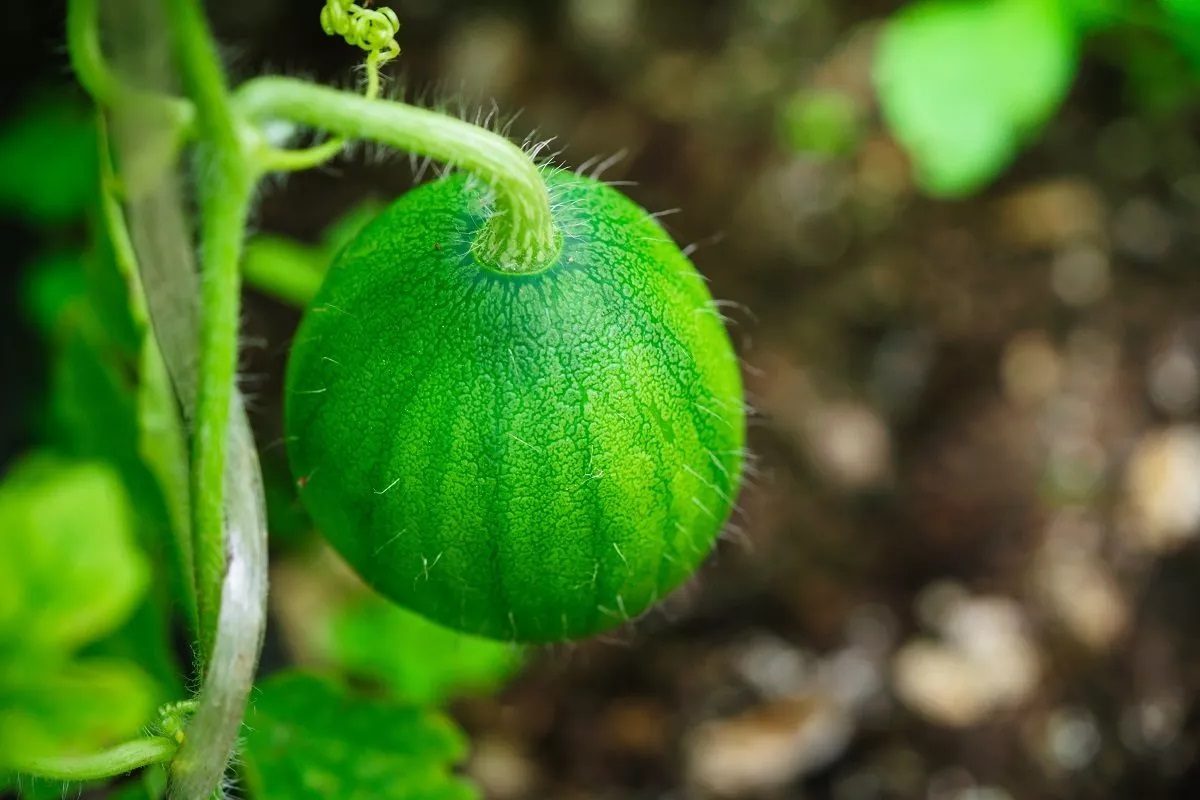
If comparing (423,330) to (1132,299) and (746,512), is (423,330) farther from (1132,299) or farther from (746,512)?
(1132,299)

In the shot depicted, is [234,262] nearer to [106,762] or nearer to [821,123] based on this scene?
[106,762]

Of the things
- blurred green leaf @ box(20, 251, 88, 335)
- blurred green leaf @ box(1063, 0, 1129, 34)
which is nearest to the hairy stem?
blurred green leaf @ box(20, 251, 88, 335)

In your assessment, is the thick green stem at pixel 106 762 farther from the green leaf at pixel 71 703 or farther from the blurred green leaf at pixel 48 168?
the blurred green leaf at pixel 48 168

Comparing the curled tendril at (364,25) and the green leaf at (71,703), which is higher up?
the curled tendril at (364,25)

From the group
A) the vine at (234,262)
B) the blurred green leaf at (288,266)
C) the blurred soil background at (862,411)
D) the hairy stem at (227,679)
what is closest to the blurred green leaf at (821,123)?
the blurred soil background at (862,411)

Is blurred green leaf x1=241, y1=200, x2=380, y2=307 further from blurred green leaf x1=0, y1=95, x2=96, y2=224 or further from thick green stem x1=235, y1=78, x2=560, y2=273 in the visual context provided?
thick green stem x1=235, y1=78, x2=560, y2=273

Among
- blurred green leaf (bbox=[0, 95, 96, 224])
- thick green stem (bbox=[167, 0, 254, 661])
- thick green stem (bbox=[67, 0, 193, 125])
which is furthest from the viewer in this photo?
blurred green leaf (bbox=[0, 95, 96, 224])

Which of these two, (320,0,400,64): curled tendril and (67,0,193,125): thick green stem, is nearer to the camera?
(320,0,400,64): curled tendril
